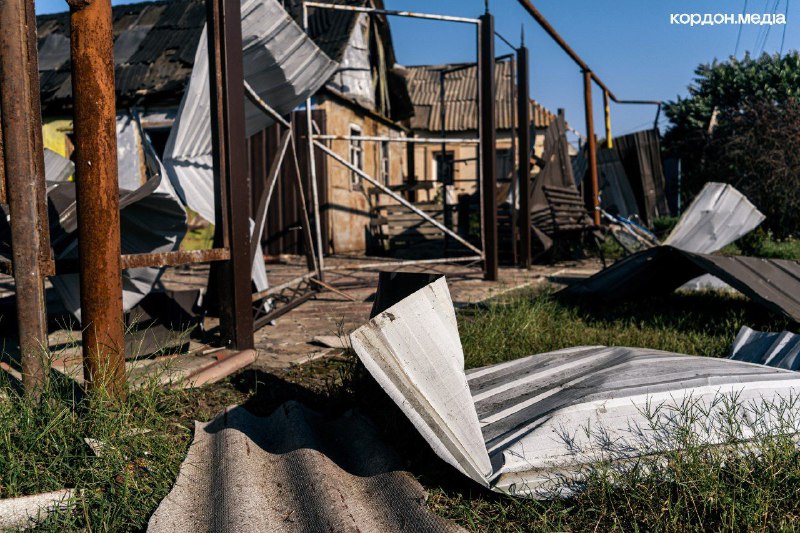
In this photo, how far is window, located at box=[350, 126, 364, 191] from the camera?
1358cm

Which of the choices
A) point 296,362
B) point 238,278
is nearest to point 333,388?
point 296,362

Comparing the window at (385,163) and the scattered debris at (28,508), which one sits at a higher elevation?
the window at (385,163)

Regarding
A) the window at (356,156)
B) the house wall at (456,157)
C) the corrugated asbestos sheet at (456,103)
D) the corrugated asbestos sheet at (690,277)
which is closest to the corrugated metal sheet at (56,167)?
the corrugated asbestos sheet at (690,277)

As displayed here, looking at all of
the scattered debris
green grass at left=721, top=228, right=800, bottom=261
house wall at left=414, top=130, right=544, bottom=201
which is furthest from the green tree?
the scattered debris

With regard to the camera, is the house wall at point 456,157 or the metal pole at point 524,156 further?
the house wall at point 456,157

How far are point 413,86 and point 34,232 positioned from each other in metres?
26.6

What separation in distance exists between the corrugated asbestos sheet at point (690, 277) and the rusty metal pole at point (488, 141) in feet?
7.94

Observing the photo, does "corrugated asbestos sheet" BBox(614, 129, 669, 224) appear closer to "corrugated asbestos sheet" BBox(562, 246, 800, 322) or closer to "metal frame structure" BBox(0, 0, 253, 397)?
"corrugated asbestos sheet" BBox(562, 246, 800, 322)

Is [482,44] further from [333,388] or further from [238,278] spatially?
[333,388]

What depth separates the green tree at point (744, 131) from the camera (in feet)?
43.7

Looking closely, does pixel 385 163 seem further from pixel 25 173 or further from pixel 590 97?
pixel 25 173

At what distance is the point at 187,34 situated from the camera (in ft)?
40.9

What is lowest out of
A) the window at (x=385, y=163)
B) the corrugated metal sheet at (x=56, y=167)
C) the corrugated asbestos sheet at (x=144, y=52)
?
the corrugated metal sheet at (x=56, y=167)

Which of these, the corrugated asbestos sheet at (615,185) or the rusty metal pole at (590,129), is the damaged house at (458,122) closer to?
the corrugated asbestos sheet at (615,185)
